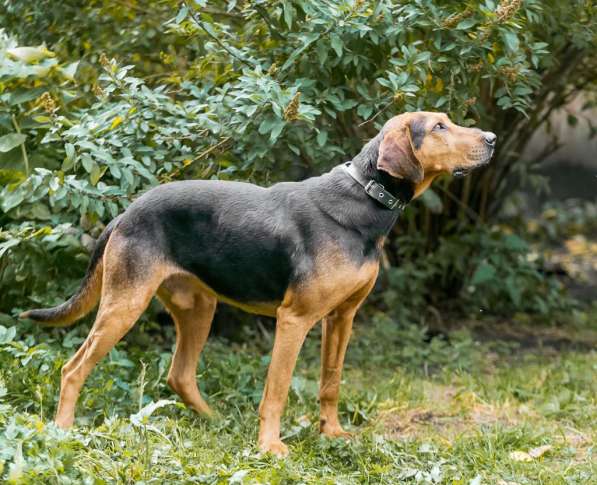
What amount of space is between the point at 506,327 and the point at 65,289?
166 inches

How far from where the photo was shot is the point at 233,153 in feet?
19.3

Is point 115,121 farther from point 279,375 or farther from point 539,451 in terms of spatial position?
point 539,451

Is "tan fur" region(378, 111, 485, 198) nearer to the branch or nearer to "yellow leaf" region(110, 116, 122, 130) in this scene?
the branch

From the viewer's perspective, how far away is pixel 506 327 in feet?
28.2

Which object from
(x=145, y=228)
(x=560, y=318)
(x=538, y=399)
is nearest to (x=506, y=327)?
(x=560, y=318)

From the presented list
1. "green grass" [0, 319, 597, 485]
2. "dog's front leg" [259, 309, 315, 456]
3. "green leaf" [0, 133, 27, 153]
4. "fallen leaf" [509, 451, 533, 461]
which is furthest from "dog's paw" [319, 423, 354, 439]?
"green leaf" [0, 133, 27, 153]

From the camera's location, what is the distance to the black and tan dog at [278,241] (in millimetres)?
4691

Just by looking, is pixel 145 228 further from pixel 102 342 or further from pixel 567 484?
pixel 567 484

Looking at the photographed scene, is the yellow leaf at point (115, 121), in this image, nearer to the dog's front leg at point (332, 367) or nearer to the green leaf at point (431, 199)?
the dog's front leg at point (332, 367)

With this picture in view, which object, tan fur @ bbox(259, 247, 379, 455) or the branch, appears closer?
tan fur @ bbox(259, 247, 379, 455)

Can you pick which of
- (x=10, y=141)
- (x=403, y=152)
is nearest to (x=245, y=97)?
(x=403, y=152)

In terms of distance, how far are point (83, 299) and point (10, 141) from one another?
1245 mm

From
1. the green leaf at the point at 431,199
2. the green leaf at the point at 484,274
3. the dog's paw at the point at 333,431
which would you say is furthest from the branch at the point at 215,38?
the green leaf at the point at 484,274

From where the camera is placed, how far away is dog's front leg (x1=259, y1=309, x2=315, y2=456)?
188 inches
